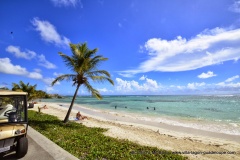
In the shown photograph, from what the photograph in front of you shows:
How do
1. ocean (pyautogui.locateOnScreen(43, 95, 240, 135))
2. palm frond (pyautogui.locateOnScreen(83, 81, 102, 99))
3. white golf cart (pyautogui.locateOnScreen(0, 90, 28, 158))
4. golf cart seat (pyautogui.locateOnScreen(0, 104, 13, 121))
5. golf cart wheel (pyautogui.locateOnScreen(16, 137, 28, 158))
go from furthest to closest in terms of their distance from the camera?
ocean (pyautogui.locateOnScreen(43, 95, 240, 135))
palm frond (pyautogui.locateOnScreen(83, 81, 102, 99))
golf cart seat (pyautogui.locateOnScreen(0, 104, 13, 121))
golf cart wheel (pyautogui.locateOnScreen(16, 137, 28, 158))
white golf cart (pyautogui.locateOnScreen(0, 90, 28, 158))

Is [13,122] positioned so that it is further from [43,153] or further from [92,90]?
[92,90]

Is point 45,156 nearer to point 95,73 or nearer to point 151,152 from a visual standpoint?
point 151,152

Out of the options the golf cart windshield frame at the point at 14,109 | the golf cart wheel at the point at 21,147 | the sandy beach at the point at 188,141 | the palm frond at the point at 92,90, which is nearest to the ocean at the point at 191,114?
the sandy beach at the point at 188,141

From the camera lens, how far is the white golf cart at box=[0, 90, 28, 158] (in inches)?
210

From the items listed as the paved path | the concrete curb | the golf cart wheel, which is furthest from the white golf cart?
the concrete curb

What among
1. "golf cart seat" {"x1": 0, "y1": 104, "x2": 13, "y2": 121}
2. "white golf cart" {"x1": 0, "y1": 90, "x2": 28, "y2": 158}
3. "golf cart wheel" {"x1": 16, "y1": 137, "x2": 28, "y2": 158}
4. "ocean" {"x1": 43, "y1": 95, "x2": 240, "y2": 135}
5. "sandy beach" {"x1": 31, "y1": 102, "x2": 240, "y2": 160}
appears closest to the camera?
"white golf cart" {"x1": 0, "y1": 90, "x2": 28, "y2": 158}

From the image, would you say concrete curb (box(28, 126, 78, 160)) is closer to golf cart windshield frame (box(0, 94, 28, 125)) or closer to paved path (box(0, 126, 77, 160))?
paved path (box(0, 126, 77, 160))

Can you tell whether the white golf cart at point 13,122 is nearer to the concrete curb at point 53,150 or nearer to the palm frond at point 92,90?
the concrete curb at point 53,150

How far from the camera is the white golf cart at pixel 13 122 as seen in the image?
5324mm

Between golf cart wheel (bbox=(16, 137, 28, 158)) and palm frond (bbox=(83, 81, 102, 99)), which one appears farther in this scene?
palm frond (bbox=(83, 81, 102, 99))

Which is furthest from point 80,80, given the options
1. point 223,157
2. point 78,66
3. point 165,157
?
point 223,157

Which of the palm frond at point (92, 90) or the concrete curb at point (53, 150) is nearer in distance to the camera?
the concrete curb at point (53, 150)

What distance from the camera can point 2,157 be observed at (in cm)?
575

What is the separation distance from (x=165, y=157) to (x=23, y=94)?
225 inches
